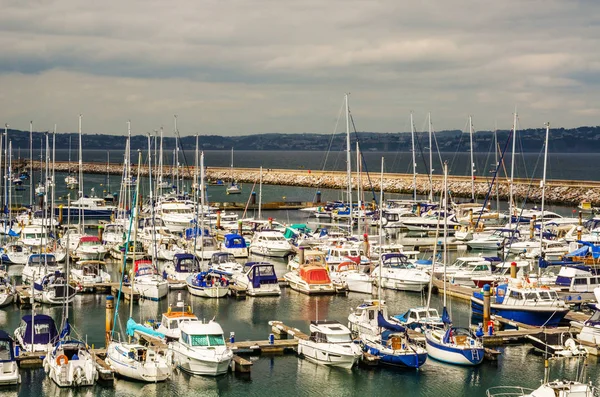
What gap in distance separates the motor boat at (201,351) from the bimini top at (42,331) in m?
4.56

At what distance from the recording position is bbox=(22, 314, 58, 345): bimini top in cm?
3098

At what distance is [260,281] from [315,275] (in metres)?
2.89

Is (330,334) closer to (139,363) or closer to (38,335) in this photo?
(139,363)

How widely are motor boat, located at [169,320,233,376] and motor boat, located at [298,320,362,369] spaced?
3123 mm

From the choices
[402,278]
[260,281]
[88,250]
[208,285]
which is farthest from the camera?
[88,250]

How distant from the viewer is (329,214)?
81.2m

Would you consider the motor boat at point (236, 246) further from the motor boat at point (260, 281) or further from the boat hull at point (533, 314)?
the boat hull at point (533, 314)

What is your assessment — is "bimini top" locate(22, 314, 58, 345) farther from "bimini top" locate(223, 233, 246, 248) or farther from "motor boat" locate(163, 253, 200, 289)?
"bimini top" locate(223, 233, 246, 248)

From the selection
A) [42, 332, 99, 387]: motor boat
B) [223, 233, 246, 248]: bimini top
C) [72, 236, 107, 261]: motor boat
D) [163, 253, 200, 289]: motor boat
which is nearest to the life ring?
[42, 332, 99, 387]: motor boat

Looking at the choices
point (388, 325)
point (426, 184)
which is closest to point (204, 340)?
point (388, 325)

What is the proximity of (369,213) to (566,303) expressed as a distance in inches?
1444

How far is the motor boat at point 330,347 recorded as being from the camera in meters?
30.3

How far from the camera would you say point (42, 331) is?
31.2 m

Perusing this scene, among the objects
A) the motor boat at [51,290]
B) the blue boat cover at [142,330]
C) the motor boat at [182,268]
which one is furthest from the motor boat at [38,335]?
the motor boat at [182,268]
